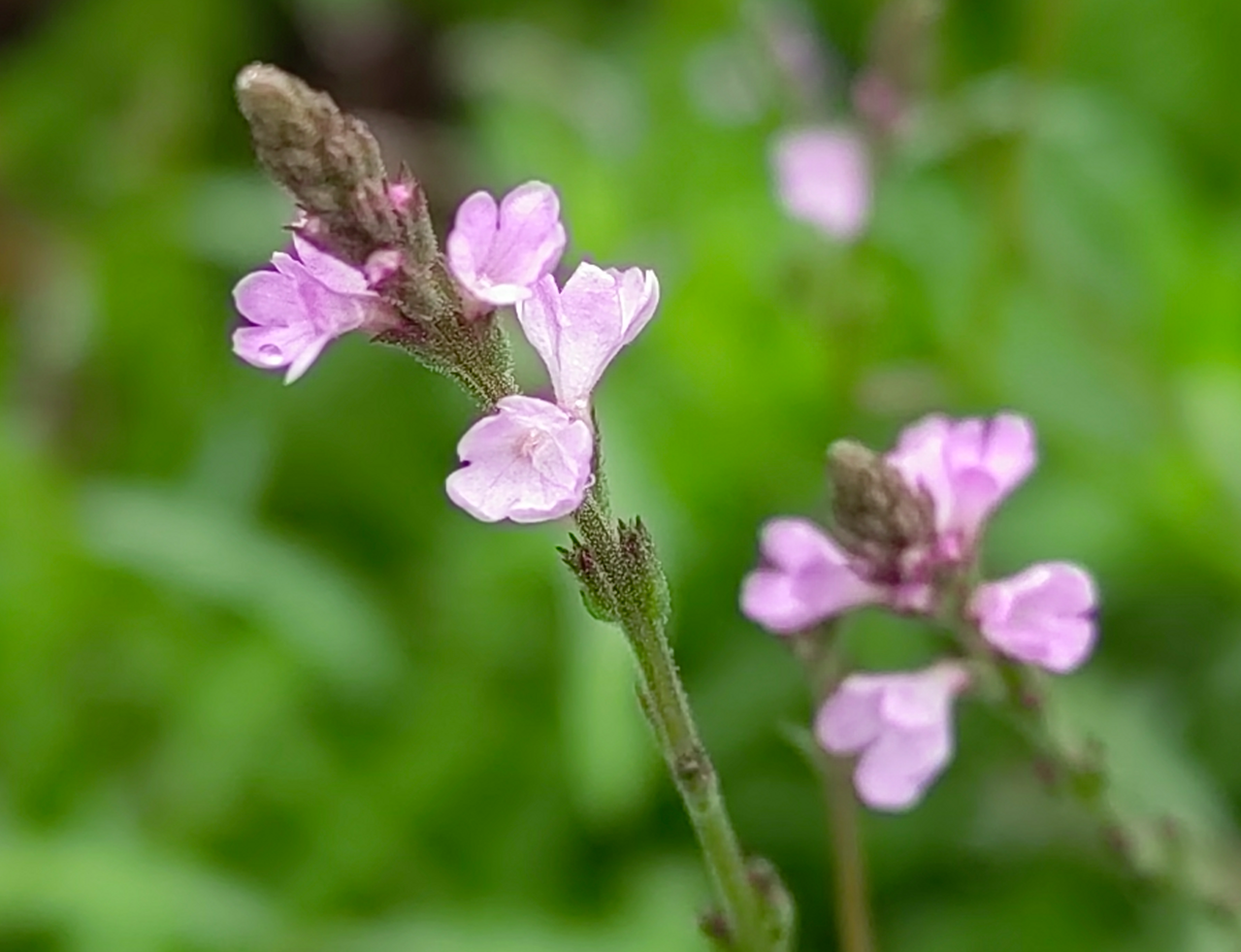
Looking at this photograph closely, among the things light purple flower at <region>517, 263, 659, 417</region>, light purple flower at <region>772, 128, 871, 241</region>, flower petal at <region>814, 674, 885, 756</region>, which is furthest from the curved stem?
light purple flower at <region>772, 128, 871, 241</region>

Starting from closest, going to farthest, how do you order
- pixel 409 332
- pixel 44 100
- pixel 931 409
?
pixel 409 332 < pixel 931 409 < pixel 44 100

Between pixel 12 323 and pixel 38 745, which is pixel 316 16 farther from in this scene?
pixel 38 745

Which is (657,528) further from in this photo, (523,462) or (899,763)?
(523,462)

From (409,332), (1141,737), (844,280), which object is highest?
(844,280)

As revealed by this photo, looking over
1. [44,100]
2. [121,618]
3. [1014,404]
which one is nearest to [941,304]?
[1014,404]

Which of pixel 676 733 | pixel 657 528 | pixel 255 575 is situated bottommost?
pixel 676 733

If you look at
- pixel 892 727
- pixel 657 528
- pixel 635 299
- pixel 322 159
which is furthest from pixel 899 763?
pixel 657 528
